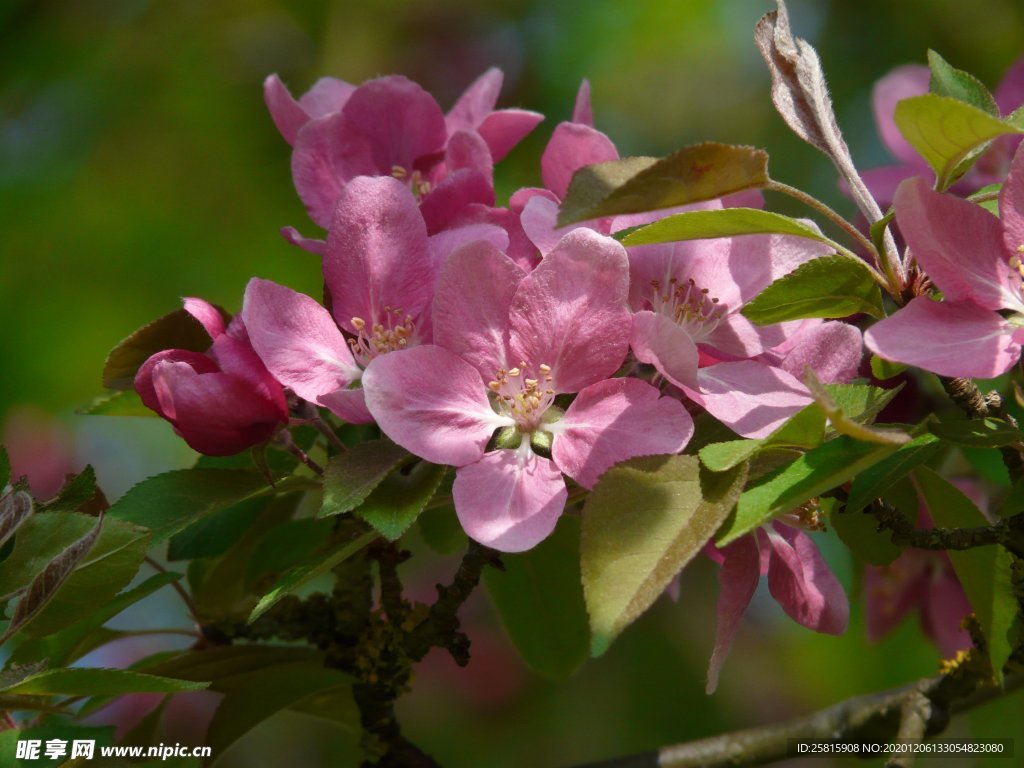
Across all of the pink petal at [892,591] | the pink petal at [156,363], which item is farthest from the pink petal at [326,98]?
the pink petal at [892,591]

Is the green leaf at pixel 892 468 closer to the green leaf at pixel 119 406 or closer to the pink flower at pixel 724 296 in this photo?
the pink flower at pixel 724 296

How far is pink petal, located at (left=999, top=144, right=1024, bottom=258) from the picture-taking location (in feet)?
2.59

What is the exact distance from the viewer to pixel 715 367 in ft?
2.79

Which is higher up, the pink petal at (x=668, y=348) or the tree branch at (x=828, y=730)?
the pink petal at (x=668, y=348)

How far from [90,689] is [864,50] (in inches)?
95.6

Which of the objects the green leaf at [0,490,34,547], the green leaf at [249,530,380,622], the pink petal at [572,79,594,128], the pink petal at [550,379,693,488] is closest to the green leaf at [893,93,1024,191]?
the pink petal at [550,379,693,488]

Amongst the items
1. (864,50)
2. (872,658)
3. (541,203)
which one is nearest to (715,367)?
(541,203)

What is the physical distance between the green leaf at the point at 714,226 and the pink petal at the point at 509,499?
0.17m

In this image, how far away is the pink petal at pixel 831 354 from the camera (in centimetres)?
89

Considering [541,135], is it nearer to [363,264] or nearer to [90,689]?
[363,264]

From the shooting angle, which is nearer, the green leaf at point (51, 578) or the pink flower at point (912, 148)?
the green leaf at point (51, 578)

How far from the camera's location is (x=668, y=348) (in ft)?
2.59

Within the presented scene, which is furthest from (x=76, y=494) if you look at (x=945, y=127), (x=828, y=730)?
(x=828, y=730)

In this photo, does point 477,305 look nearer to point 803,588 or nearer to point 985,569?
point 803,588
